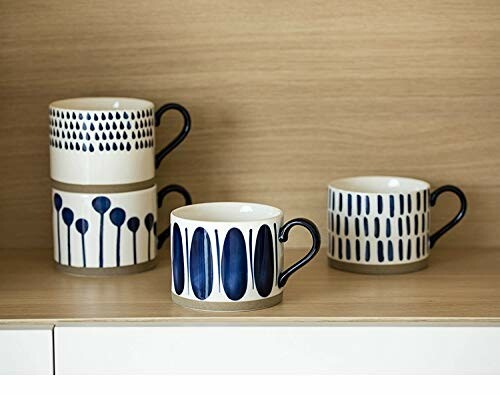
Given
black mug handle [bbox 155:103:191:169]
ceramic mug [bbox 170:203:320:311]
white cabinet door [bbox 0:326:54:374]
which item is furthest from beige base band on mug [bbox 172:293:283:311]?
black mug handle [bbox 155:103:191:169]

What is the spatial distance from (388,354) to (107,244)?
13.4 inches

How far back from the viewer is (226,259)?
1016mm

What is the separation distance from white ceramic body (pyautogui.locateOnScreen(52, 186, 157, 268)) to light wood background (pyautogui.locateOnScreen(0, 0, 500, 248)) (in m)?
0.12

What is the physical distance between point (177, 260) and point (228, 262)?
55mm

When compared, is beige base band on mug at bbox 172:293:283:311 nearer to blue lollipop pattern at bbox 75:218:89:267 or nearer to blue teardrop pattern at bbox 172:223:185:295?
Answer: blue teardrop pattern at bbox 172:223:185:295

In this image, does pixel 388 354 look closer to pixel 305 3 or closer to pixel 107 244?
pixel 107 244

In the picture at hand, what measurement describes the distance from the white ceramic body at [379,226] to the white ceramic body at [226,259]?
0.15 m

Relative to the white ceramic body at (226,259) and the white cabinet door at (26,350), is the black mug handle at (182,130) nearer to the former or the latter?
the white ceramic body at (226,259)

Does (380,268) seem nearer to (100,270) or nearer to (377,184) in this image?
Result: (377,184)

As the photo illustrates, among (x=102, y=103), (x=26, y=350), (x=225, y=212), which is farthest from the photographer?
(x=102, y=103)

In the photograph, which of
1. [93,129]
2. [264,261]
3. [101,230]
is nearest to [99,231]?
[101,230]

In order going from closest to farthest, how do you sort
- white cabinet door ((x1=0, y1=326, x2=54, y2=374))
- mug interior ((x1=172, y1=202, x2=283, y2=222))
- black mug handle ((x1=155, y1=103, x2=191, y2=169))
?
white cabinet door ((x1=0, y1=326, x2=54, y2=374)) < mug interior ((x1=172, y1=202, x2=283, y2=222)) < black mug handle ((x1=155, y1=103, x2=191, y2=169))

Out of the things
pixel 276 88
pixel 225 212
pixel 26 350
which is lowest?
pixel 26 350

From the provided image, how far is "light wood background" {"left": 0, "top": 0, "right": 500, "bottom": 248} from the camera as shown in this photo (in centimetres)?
125
